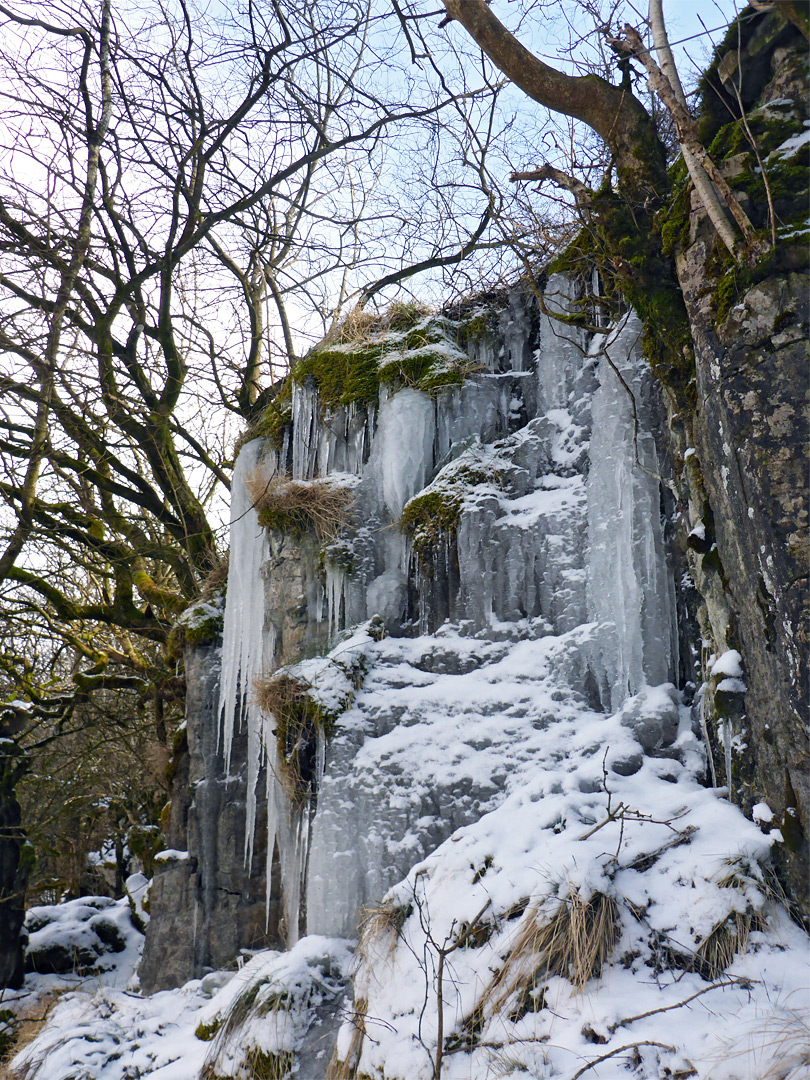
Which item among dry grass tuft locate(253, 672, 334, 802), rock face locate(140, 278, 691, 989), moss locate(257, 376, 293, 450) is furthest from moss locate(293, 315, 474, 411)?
dry grass tuft locate(253, 672, 334, 802)

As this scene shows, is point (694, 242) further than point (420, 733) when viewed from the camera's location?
No

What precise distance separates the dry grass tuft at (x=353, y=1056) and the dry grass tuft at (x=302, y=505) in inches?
145

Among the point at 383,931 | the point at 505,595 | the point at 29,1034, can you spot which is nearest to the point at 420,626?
the point at 505,595

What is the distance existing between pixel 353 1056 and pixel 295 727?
7.96 feet

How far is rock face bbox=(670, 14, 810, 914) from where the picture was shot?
3.04m

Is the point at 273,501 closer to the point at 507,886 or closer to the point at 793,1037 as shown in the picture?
the point at 507,886

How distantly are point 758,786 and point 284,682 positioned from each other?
11.0 feet

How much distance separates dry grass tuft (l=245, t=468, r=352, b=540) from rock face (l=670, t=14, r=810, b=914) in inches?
128

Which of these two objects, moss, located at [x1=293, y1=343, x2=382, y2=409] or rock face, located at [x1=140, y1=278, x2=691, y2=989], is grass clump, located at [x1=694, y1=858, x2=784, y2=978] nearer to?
rock face, located at [x1=140, y1=278, x2=691, y2=989]

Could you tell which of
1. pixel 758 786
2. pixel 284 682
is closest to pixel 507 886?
pixel 758 786

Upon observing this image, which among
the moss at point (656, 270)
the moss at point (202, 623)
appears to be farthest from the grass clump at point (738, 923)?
the moss at point (202, 623)

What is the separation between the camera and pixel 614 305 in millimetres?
5391

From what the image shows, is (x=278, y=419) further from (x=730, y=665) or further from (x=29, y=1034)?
(x=29, y=1034)

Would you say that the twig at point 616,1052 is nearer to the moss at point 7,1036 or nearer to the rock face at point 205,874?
the rock face at point 205,874
